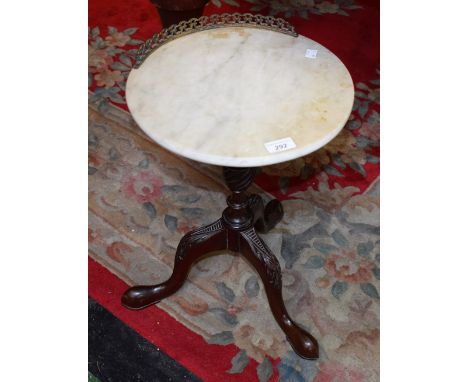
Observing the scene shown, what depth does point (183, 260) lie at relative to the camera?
118 centimetres

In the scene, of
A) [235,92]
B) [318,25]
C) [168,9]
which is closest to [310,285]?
Result: [235,92]

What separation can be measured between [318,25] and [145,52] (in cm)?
136

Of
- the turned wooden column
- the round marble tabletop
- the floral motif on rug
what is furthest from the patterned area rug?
the round marble tabletop

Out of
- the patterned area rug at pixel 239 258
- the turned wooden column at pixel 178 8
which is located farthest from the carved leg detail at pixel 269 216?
the turned wooden column at pixel 178 8

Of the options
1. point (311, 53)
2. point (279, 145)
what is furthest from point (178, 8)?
point (279, 145)

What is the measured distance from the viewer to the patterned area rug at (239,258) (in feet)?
3.76

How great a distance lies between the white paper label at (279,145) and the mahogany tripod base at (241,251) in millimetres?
264

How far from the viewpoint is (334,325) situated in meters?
1.20

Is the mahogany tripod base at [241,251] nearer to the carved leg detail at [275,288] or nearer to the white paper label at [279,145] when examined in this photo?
the carved leg detail at [275,288]

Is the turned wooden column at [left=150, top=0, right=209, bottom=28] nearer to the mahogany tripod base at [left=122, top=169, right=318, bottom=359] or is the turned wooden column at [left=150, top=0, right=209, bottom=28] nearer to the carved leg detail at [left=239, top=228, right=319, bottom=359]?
the mahogany tripod base at [left=122, top=169, right=318, bottom=359]

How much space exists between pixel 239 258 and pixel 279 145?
564mm

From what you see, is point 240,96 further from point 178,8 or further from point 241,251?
point 178,8

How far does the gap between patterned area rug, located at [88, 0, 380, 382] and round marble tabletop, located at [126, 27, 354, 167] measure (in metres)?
0.53

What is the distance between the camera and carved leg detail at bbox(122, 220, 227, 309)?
1.16 metres
